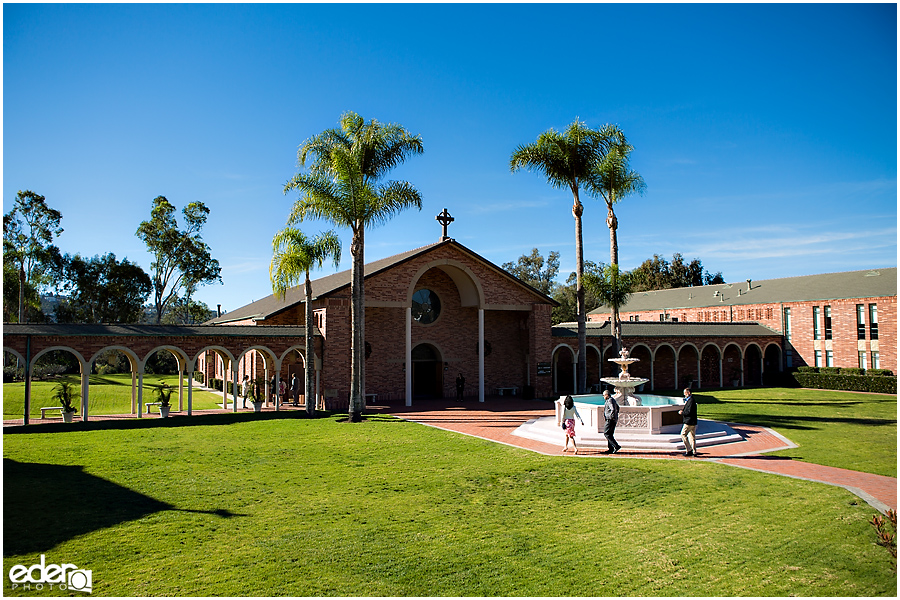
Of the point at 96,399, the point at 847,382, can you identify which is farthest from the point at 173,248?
the point at 847,382

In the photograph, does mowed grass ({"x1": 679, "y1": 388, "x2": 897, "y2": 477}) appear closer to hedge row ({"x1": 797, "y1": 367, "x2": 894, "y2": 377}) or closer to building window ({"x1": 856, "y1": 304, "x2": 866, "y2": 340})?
hedge row ({"x1": 797, "y1": 367, "x2": 894, "y2": 377})

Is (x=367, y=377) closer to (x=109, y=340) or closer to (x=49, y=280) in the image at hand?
(x=109, y=340)

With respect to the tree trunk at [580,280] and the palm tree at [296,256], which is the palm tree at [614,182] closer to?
the tree trunk at [580,280]

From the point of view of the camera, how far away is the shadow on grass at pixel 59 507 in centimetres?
863

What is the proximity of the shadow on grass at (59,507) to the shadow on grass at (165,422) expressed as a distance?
7.26m

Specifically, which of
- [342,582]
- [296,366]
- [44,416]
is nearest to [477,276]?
[296,366]

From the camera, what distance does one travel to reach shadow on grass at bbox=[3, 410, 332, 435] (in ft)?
63.8

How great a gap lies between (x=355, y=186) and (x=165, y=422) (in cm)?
1088

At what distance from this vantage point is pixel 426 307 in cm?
2906

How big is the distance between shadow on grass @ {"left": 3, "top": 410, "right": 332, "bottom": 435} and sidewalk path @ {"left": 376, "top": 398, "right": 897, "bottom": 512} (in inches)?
152

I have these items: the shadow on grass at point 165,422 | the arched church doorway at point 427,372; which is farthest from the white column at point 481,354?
the shadow on grass at point 165,422

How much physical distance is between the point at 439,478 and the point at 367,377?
1533 cm

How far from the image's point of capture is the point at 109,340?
71.7 ft

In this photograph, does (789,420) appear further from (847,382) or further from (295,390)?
(295,390)
